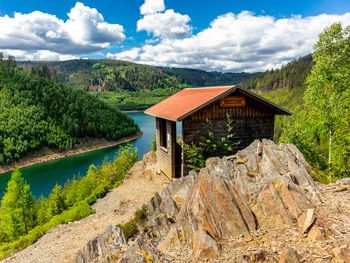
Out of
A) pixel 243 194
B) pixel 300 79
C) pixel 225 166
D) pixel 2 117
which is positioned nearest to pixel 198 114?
pixel 225 166

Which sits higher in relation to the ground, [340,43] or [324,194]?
[340,43]

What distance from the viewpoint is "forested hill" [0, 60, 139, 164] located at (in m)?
86.1

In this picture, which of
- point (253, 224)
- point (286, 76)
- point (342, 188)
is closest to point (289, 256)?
point (253, 224)

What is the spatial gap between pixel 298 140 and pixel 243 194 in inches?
430

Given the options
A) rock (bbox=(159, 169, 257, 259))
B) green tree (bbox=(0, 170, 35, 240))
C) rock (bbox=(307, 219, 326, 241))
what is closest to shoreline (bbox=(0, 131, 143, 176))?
green tree (bbox=(0, 170, 35, 240))

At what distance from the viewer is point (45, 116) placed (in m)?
100

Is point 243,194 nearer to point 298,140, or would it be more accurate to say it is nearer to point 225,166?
point 225,166

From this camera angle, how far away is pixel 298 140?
60.9ft

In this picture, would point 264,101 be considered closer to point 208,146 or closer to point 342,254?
point 208,146

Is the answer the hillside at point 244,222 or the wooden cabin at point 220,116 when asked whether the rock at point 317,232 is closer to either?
the hillside at point 244,222

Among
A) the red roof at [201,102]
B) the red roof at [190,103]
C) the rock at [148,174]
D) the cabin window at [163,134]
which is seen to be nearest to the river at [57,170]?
the rock at [148,174]

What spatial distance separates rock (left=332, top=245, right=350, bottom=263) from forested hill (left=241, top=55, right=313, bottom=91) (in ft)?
439

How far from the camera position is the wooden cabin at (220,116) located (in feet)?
54.2

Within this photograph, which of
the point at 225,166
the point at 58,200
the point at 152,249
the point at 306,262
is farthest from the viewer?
the point at 58,200
